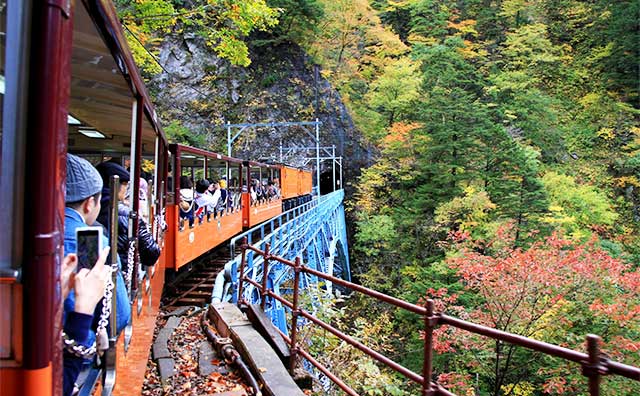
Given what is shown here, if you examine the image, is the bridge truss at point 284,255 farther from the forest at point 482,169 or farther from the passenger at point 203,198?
the forest at point 482,169

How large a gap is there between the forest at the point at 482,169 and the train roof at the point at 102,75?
4.71 m

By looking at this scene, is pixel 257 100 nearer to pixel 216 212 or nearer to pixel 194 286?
pixel 216 212

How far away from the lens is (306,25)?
3772 centimetres

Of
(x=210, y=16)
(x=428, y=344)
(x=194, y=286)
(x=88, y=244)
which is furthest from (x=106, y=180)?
(x=210, y=16)

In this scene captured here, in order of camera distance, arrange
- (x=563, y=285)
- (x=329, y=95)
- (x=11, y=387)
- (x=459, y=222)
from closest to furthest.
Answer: (x=11, y=387)
(x=563, y=285)
(x=459, y=222)
(x=329, y=95)

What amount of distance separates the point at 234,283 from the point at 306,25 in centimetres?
3447

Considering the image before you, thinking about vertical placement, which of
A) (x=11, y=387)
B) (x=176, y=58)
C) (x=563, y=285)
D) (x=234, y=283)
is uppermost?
(x=176, y=58)

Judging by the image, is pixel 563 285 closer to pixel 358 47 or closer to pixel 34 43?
pixel 34 43

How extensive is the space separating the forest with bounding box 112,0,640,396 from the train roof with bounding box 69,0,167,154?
4.71m

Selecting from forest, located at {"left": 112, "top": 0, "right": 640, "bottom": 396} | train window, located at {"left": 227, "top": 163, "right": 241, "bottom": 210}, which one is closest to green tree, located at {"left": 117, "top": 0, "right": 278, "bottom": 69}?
forest, located at {"left": 112, "top": 0, "right": 640, "bottom": 396}

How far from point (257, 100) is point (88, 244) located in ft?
119

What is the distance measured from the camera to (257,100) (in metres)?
36.7

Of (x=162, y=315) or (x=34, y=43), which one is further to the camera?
(x=162, y=315)

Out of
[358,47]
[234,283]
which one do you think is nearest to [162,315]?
[234,283]
